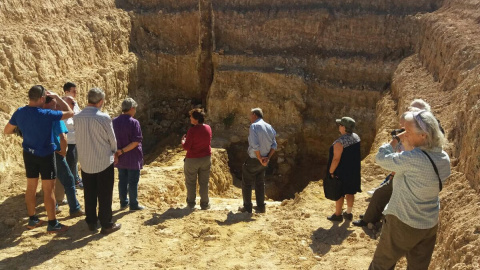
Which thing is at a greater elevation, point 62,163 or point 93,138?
point 93,138

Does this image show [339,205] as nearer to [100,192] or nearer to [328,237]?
[328,237]

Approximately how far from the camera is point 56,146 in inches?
223

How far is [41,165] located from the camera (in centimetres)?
550

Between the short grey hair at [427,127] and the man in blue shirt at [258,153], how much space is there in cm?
336

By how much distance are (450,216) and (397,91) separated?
7.59 m

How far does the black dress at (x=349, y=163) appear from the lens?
588cm

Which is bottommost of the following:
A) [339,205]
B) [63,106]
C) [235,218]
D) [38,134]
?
[235,218]

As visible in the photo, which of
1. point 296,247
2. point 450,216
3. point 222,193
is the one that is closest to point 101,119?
point 296,247

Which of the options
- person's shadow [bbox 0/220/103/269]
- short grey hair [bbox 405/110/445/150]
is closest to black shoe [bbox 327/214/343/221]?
short grey hair [bbox 405/110/445/150]

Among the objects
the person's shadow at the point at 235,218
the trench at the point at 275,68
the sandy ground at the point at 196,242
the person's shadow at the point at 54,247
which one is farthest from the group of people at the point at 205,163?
the trench at the point at 275,68

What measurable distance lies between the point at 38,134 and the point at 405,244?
4.52 metres

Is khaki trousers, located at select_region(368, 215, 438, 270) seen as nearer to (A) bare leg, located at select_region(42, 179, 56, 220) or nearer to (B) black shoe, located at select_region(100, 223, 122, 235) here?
(B) black shoe, located at select_region(100, 223, 122, 235)

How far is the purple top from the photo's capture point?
6.20m

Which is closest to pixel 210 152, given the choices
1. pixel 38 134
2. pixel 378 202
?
pixel 38 134
